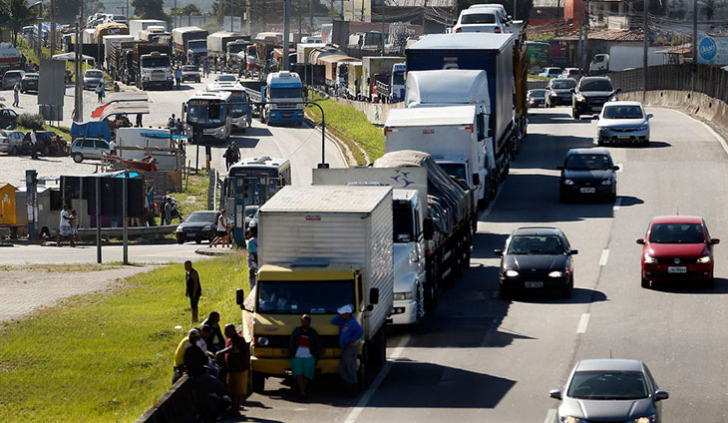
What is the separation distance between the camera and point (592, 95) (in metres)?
65.8

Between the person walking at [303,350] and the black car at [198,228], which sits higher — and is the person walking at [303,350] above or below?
above

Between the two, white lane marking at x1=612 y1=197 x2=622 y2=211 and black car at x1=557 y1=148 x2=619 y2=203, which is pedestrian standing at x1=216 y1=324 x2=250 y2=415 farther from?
black car at x1=557 y1=148 x2=619 y2=203

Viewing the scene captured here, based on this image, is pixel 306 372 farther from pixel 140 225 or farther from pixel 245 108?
pixel 245 108

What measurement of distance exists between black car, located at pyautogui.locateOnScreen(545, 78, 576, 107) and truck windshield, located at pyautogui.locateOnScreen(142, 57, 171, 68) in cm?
4613

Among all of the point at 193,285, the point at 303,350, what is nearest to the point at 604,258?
the point at 193,285

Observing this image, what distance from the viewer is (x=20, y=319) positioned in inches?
1203

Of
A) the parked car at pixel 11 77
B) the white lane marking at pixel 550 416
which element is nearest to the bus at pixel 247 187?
the white lane marking at pixel 550 416

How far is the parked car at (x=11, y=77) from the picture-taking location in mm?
121375

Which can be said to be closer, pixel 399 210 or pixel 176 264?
pixel 399 210

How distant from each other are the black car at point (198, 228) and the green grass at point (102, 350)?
45.8ft

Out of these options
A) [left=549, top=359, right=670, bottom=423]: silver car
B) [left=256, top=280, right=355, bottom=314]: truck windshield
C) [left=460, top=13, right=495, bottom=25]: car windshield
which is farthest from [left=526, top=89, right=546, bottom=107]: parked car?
[left=549, top=359, right=670, bottom=423]: silver car

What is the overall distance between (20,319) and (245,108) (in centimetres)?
5698

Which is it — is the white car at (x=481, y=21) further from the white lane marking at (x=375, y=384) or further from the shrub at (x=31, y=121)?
the shrub at (x=31, y=121)

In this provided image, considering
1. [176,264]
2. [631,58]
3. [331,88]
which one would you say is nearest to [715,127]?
[176,264]
